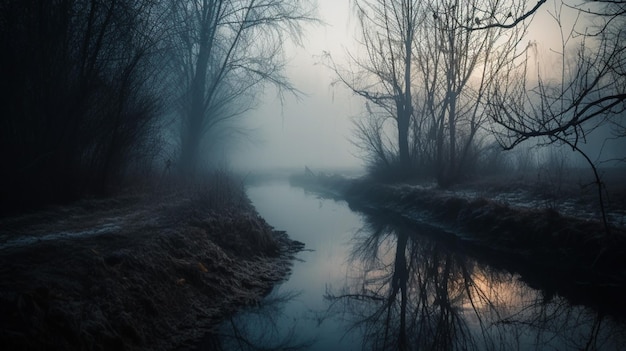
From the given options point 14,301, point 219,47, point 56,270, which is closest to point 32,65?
point 56,270

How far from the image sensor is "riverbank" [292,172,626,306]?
6066 mm

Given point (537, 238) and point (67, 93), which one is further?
point (537, 238)

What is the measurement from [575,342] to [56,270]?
17.9 feet

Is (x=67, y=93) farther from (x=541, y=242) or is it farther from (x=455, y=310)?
(x=541, y=242)

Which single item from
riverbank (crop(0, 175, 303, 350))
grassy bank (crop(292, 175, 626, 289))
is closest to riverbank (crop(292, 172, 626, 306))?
grassy bank (crop(292, 175, 626, 289))

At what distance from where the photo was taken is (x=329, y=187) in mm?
28531

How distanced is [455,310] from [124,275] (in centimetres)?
421

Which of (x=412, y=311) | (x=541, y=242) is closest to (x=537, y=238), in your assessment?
(x=541, y=242)

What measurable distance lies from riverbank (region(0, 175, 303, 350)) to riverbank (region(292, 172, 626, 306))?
449cm

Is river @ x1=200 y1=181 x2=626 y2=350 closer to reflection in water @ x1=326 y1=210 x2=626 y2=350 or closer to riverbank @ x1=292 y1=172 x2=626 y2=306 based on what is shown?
reflection in water @ x1=326 y1=210 x2=626 y2=350

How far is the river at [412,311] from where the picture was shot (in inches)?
172

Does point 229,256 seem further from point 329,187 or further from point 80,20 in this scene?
point 329,187

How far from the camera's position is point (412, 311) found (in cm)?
537

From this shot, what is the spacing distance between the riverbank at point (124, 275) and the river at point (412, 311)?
0.54m
